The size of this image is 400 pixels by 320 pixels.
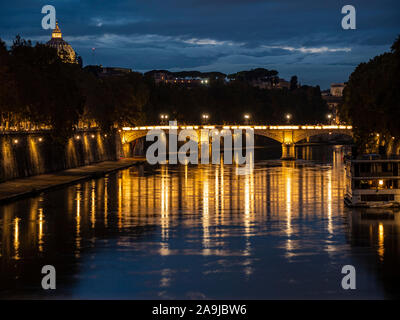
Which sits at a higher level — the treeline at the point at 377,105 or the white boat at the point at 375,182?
the treeline at the point at 377,105

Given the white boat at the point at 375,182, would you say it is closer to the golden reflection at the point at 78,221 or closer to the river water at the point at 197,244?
the river water at the point at 197,244

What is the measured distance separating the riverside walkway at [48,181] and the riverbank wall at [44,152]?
1026mm

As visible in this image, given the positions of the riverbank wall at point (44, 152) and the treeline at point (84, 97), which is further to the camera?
the treeline at point (84, 97)

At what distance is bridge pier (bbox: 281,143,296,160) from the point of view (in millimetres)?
128850

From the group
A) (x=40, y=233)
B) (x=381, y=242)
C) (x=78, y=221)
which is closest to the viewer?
(x=381, y=242)

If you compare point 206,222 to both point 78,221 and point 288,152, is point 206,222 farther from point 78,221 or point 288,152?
point 288,152

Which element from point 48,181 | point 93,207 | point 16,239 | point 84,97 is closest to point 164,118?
point 84,97

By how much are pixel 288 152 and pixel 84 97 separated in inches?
1857

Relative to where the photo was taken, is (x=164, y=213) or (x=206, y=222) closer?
(x=206, y=222)

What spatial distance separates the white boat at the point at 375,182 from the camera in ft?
179

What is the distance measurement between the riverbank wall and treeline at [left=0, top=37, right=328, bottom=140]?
78.3 inches

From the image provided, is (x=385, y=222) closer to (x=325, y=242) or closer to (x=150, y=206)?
(x=325, y=242)

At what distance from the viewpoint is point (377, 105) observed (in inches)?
2301

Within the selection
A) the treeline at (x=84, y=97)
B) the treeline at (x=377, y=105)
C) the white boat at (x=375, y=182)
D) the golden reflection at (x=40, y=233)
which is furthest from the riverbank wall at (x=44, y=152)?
the treeline at (x=377, y=105)
